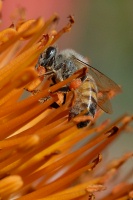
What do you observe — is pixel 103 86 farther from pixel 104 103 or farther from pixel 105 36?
pixel 105 36

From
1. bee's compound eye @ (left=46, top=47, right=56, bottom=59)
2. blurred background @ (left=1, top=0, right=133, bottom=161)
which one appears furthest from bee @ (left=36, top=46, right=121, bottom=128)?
blurred background @ (left=1, top=0, right=133, bottom=161)

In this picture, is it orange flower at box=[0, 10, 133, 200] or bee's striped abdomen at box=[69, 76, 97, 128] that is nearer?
orange flower at box=[0, 10, 133, 200]

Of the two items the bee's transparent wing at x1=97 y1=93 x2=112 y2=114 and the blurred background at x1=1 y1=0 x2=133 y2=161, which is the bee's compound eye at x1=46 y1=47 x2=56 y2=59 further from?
the blurred background at x1=1 y1=0 x2=133 y2=161

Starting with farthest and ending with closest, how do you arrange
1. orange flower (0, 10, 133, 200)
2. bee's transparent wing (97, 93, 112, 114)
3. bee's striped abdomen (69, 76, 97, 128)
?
bee's transparent wing (97, 93, 112, 114) < bee's striped abdomen (69, 76, 97, 128) < orange flower (0, 10, 133, 200)

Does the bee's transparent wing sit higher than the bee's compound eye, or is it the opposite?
the bee's compound eye

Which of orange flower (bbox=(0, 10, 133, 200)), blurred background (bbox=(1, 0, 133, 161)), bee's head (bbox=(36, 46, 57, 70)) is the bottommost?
orange flower (bbox=(0, 10, 133, 200))

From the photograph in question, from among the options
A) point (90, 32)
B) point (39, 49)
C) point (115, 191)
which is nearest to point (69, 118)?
point (39, 49)

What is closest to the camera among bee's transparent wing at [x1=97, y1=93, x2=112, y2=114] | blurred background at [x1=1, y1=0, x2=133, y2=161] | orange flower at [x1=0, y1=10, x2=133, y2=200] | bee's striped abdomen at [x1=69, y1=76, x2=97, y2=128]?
orange flower at [x1=0, y1=10, x2=133, y2=200]

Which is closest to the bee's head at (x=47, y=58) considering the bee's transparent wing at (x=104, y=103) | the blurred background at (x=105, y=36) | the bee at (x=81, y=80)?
the bee at (x=81, y=80)
